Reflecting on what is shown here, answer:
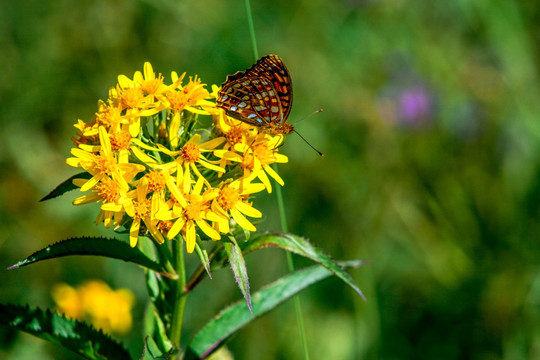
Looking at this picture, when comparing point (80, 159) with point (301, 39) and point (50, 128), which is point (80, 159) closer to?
point (50, 128)

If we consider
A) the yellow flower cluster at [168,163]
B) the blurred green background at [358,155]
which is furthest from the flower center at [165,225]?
the blurred green background at [358,155]

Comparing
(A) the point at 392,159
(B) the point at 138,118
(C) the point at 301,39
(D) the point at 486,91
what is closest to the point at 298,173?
(A) the point at 392,159

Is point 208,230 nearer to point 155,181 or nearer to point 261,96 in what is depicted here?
point 155,181

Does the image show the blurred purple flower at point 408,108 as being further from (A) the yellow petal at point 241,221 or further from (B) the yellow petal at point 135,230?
(B) the yellow petal at point 135,230


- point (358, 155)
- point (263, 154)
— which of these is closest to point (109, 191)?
point (263, 154)

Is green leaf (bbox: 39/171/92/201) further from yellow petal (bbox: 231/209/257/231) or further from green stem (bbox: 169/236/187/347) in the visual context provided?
yellow petal (bbox: 231/209/257/231)

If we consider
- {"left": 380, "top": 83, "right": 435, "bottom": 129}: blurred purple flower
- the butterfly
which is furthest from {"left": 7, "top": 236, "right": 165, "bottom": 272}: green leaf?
{"left": 380, "top": 83, "right": 435, "bottom": 129}: blurred purple flower

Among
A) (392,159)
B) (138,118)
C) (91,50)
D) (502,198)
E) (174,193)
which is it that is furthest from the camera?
(91,50)

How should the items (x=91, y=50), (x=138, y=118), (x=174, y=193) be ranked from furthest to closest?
(x=91, y=50) → (x=138, y=118) → (x=174, y=193)
